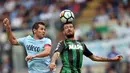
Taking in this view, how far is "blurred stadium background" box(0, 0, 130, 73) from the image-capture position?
1836 cm

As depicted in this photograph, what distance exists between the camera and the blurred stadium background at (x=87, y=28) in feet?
60.2

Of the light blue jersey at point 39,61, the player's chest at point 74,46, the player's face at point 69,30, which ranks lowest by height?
the light blue jersey at point 39,61

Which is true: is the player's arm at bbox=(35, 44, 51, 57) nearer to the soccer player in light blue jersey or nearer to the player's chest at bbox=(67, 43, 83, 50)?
the soccer player in light blue jersey

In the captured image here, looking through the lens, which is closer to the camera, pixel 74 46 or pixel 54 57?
pixel 54 57

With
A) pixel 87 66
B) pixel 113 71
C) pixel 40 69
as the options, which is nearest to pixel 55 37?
pixel 87 66

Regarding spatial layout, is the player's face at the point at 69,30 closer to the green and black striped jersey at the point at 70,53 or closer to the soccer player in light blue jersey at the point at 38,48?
the green and black striped jersey at the point at 70,53

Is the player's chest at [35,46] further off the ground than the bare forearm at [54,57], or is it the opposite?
the player's chest at [35,46]

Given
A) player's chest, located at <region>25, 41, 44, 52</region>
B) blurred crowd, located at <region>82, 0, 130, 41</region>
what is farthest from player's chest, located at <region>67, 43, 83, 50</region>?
blurred crowd, located at <region>82, 0, 130, 41</region>

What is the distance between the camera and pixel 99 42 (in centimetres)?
1886

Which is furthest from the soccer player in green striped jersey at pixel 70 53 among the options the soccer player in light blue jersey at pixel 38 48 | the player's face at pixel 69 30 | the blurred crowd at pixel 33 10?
the blurred crowd at pixel 33 10

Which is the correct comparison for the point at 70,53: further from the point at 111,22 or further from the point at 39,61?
the point at 111,22

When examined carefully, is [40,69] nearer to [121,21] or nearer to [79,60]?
[79,60]

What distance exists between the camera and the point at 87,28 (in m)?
19.8

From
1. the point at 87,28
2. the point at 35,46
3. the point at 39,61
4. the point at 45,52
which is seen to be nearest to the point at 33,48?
the point at 35,46
